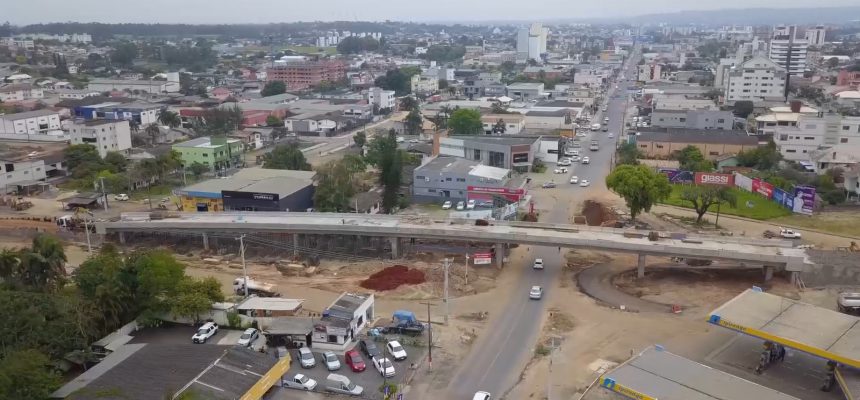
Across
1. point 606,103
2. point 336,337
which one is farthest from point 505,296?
point 606,103

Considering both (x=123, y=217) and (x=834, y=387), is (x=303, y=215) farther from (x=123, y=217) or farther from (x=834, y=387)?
(x=834, y=387)

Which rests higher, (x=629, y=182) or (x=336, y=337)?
(x=629, y=182)

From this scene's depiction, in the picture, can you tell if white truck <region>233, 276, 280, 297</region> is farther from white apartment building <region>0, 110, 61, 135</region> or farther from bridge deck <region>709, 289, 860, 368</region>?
white apartment building <region>0, 110, 61, 135</region>

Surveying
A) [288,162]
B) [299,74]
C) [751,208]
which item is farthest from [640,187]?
[299,74]

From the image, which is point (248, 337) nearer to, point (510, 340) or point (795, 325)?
point (510, 340)

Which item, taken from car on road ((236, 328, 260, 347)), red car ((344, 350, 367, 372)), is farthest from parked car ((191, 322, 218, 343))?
red car ((344, 350, 367, 372))

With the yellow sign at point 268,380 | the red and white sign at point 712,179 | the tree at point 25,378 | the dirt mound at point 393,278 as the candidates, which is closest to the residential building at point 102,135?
the dirt mound at point 393,278

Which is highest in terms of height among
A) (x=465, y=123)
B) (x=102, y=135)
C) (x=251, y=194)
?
(x=102, y=135)
